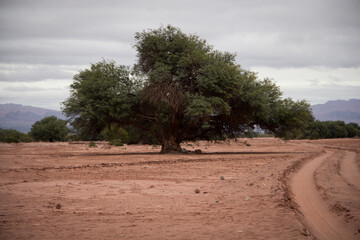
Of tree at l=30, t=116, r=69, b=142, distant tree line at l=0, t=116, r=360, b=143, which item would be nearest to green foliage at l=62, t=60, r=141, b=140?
distant tree line at l=0, t=116, r=360, b=143

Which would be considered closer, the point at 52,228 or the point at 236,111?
the point at 52,228

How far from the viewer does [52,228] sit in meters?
7.41

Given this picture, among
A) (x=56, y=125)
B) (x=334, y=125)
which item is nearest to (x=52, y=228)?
(x=56, y=125)

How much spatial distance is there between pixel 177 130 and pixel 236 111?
5227mm

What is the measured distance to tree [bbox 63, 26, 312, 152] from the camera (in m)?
29.5

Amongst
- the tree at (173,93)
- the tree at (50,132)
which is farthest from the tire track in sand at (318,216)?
the tree at (50,132)

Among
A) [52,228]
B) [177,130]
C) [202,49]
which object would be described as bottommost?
[52,228]

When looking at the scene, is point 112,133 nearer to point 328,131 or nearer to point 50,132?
point 50,132

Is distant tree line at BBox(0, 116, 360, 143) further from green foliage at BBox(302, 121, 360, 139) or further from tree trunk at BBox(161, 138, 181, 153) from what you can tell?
tree trunk at BBox(161, 138, 181, 153)

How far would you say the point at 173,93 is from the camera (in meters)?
28.9

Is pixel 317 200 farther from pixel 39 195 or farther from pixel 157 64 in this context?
pixel 157 64

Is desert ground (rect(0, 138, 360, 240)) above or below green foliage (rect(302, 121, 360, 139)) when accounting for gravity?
below

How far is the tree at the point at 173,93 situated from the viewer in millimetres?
29516

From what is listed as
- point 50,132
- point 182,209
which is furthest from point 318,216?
point 50,132
